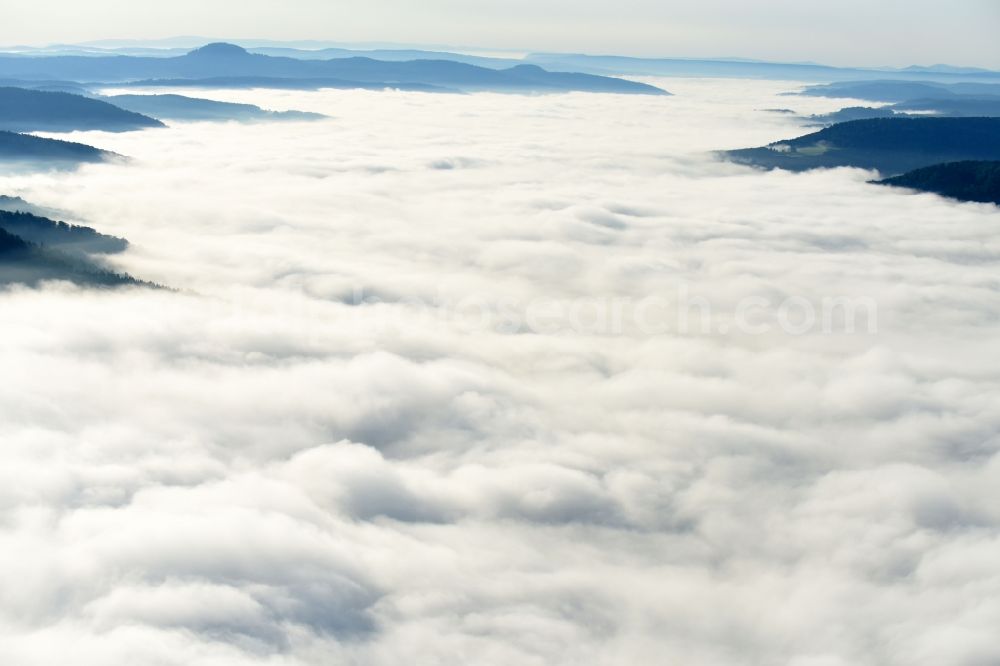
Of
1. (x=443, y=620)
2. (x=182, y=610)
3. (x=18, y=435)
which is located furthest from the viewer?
(x=18, y=435)

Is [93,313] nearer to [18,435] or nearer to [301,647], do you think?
[18,435]

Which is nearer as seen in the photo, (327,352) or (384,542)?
(384,542)

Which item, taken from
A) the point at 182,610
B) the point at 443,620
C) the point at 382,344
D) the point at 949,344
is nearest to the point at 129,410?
the point at 382,344

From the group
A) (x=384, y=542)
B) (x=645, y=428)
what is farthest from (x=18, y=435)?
(x=645, y=428)

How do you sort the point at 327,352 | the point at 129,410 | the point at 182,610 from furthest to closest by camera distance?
the point at 327,352 → the point at 129,410 → the point at 182,610

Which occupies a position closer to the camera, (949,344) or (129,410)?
(129,410)

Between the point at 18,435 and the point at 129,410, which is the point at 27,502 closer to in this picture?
the point at 18,435

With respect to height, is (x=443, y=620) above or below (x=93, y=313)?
below

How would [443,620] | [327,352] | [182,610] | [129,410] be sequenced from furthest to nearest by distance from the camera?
[327,352], [129,410], [443,620], [182,610]

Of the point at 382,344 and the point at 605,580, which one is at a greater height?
the point at 382,344
